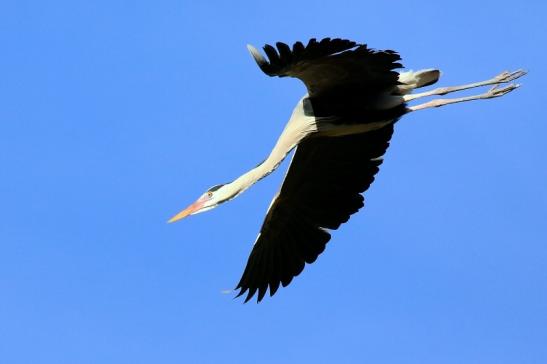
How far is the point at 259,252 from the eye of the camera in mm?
13625

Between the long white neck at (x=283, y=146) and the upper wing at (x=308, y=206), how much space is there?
86 centimetres

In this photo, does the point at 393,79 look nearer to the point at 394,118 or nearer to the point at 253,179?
the point at 394,118

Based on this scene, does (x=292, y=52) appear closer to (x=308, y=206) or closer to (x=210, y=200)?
(x=210, y=200)

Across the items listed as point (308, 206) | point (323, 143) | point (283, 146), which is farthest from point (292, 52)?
Result: point (308, 206)

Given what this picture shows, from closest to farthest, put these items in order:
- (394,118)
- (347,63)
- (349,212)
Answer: (347,63) < (394,118) < (349,212)

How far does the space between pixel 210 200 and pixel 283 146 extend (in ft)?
2.63

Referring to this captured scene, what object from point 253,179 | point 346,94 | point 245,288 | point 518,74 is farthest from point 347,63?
point 245,288

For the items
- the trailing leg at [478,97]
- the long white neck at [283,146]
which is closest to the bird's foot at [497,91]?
the trailing leg at [478,97]

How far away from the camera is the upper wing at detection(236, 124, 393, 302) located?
13.1 m

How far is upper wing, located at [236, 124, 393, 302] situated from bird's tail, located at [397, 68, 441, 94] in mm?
981

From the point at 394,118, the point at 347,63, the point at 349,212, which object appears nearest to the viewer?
the point at 347,63

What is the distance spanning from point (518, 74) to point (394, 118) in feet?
4.65

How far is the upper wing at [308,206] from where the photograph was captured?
516 inches

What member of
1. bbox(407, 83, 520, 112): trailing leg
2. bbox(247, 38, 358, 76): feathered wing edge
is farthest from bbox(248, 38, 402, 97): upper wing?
bbox(407, 83, 520, 112): trailing leg
